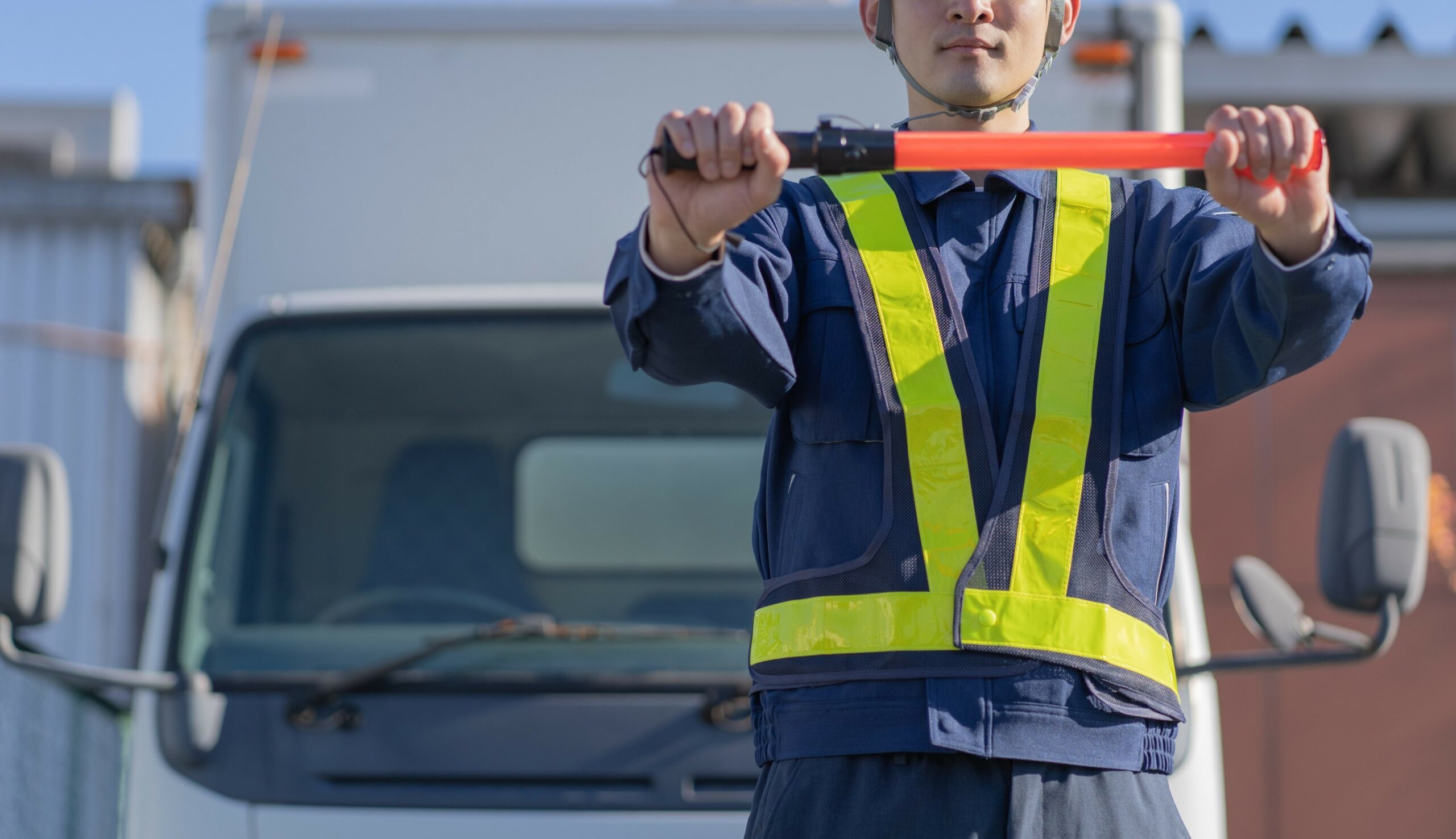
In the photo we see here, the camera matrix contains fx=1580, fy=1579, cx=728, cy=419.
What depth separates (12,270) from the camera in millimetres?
6805

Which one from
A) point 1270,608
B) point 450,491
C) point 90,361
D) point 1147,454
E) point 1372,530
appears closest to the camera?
point 1147,454

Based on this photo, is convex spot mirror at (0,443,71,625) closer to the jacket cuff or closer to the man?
the man

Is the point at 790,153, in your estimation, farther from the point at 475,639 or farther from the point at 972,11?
the point at 475,639

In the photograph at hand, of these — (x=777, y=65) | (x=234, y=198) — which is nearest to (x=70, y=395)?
(x=234, y=198)

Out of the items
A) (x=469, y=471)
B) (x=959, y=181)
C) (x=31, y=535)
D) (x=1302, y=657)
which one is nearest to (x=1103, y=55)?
(x=1302, y=657)

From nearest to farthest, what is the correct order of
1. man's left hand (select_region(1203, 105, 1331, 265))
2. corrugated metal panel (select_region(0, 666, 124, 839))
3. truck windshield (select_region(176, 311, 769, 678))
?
man's left hand (select_region(1203, 105, 1331, 265)), truck windshield (select_region(176, 311, 769, 678)), corrugated metal panel (select_region(0, 666, 124, 839))

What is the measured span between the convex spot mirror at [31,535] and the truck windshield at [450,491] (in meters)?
0.27

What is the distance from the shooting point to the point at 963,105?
176 centimetres

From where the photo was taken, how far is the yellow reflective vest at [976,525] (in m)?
1.55

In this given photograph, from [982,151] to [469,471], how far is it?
2.16 m

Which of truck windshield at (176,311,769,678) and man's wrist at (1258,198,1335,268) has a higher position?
man's wrist at (1258,198,1335,268)

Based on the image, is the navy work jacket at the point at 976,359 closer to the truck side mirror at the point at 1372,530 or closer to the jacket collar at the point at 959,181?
the jacket collar at the point at 959,181

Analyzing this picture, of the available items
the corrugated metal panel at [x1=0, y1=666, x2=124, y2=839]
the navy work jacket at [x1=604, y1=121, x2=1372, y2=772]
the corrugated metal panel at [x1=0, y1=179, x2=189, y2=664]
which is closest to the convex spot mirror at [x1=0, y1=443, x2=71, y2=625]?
the corrugated metal panel at [x1=0, y1=666, x2=124, y2=839]

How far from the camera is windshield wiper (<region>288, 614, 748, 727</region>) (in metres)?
2.81
